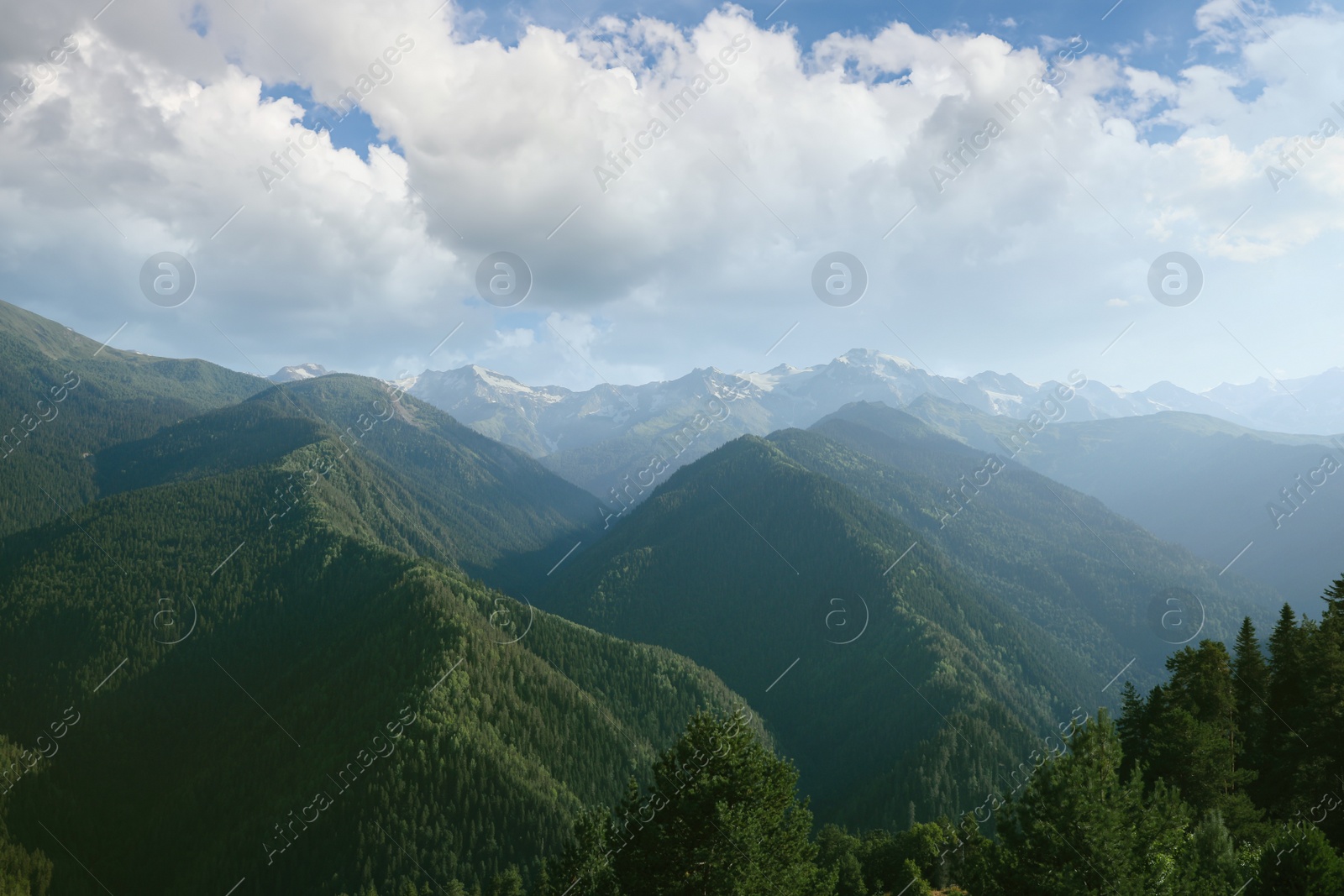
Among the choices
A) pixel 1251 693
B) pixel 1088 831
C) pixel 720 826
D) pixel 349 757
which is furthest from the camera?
pixel 349 757

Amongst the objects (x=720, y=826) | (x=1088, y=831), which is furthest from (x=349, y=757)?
(x=1088, y=831)

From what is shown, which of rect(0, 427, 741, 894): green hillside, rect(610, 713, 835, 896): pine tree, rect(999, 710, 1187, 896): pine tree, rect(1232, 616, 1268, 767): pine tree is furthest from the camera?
rect(0, 427, 741, 894): green hillside

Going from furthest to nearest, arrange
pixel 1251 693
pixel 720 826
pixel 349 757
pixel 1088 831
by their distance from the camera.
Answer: pixel 349 757
pixel 1251 693
pixel 720 826
pixel 1088 831

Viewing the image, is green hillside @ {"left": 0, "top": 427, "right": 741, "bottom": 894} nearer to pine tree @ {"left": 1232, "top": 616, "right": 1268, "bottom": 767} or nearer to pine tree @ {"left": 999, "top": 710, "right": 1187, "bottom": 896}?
pine tree @ {"left": 1232, "top": 616, "right": 1268, "bottom": 767}

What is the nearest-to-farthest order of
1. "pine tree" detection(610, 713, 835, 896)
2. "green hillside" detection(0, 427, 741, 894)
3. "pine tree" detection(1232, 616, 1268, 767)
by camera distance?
"pine tree" detection(610, 713, 835, 896)
"pine tree" detection(1232, 616, 1268, 767)
"green hillside" detection(0, 427, 741, 894)

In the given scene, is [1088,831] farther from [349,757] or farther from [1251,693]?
[349,757]

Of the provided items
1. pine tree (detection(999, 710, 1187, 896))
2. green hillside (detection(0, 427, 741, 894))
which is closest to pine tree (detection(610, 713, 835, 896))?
pine tree (detection(999, 710, 1187, 896))

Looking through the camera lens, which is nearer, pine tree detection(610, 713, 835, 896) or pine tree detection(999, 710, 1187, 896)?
pine tree detection(999, 710, 1187, 896)

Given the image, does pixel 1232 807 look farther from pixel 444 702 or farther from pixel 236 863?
pixel 236 863

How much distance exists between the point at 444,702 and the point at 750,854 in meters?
133

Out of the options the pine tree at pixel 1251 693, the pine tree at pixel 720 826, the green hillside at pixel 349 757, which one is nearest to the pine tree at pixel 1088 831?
the pine tree at pixel 720 826

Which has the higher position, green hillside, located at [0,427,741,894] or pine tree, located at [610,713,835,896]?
pine tree, located at [610,713,835,896]

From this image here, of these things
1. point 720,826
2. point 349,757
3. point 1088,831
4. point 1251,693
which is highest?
point 1088,831

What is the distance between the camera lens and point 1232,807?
38156 millimetres
